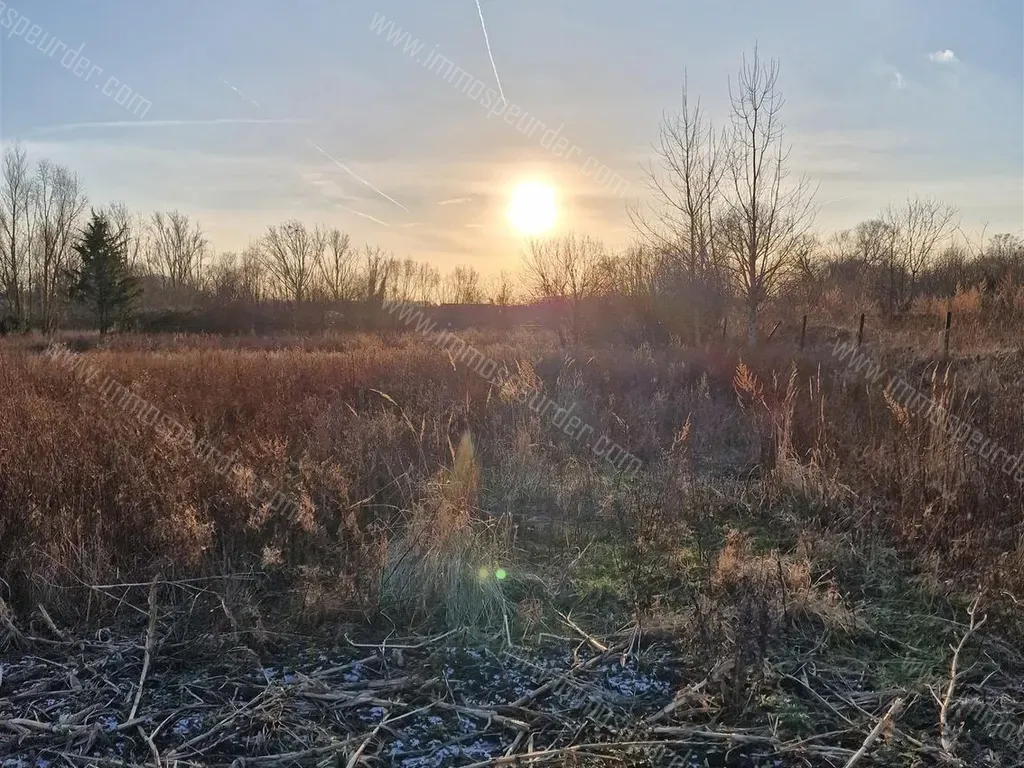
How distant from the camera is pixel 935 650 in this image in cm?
294

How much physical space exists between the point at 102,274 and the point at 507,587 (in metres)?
37.9

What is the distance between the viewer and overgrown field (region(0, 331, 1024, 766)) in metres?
2.43

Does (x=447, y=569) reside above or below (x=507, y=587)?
above

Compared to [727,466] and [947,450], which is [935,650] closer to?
[947,450]

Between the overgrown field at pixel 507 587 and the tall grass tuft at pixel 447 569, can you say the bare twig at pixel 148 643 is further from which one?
the tall grass tuft at pixel 447 569

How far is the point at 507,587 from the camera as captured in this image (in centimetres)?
355

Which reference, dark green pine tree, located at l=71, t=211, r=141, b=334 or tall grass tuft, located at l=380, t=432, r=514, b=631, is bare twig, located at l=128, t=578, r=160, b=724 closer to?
tall grass tuft, located at l=380, t=432, r=514, b=631

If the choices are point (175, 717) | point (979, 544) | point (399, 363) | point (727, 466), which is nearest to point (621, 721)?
point (175, 717)

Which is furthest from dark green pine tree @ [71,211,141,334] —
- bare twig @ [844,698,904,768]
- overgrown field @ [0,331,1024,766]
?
bare twig @ [844,698,904,768]

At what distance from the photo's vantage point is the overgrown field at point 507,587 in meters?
2.43

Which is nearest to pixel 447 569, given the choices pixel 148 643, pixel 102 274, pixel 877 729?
pixel 148 643

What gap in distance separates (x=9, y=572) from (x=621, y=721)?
3.21m

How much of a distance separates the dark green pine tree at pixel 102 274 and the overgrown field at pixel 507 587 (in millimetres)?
33373

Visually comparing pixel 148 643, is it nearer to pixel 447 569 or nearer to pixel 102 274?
pixel 447 569
